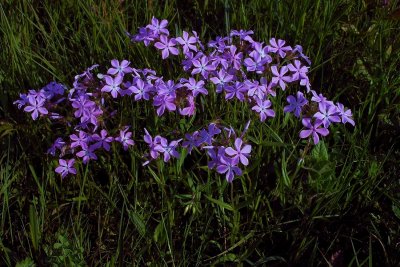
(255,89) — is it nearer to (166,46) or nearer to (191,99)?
(191,99)

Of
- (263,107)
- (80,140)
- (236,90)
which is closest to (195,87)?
(236,90)

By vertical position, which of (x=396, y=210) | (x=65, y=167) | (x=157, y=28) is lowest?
(x=396, y=210)

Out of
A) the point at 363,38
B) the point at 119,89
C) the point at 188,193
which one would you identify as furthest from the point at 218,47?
the point at 363,38

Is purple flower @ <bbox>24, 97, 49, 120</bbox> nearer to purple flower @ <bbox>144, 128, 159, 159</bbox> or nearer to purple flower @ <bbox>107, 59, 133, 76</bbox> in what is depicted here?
purple flower @ <bbox>107, 59, 133, 76</bbox>

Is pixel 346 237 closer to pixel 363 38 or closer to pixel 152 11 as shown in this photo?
pixel 363 38

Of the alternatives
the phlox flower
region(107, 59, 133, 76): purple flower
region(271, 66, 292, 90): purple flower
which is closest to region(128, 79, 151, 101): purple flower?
region(107, 59, 133, 76): purple flower

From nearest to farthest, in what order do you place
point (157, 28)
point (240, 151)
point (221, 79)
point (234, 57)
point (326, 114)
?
point (240, 151) → point (326, 114) → point (221, 79) → point (234, 57) → point (157, 28)

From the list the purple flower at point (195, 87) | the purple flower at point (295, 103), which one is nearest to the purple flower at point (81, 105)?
the purple flower at point (195, 87)
